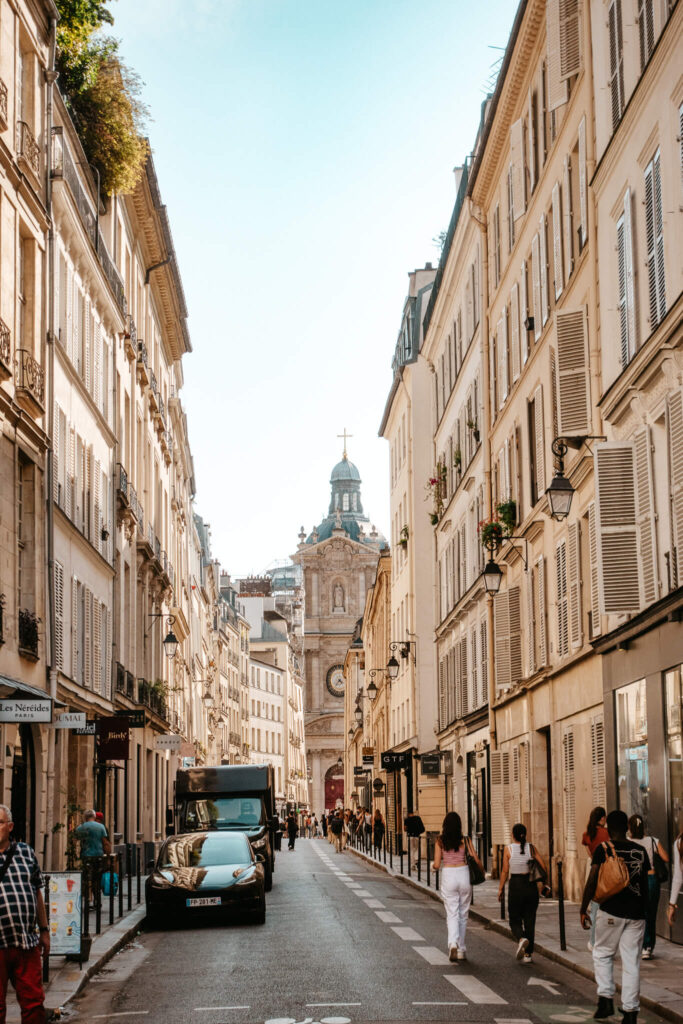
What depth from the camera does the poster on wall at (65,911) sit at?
14.9m

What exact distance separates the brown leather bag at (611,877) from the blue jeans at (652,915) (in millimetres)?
3036

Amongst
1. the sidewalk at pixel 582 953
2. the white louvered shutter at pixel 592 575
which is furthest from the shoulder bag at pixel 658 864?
the white louvered shutter at pixel 592 575

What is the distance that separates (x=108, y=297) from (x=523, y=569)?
1065cm

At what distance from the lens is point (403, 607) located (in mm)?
Answer: 54094

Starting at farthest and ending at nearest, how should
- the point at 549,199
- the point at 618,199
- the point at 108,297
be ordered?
the point at 108,297
the point at 549,199
the point at 618,199

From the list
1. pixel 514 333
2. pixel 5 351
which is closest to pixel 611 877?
pixel 5 351

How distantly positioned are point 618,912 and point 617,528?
7.39 m

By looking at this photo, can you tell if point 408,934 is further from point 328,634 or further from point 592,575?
point 328,634

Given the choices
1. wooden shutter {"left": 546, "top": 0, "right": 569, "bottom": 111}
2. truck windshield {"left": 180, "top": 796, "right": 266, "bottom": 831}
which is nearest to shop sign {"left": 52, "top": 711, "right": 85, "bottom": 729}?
truck windshield {"left": 180, "top": 796, "right": 266, "bottom": 831}

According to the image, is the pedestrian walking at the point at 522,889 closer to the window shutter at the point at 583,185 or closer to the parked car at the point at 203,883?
the parked car at the point at 203,883

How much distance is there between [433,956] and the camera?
16.6 meters

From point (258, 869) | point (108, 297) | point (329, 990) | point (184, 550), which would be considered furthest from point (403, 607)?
point (329, 990)

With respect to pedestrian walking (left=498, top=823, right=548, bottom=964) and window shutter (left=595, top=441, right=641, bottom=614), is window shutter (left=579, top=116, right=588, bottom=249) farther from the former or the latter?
pedestrian walking (left=498, top=823, right=548, bottom=964)

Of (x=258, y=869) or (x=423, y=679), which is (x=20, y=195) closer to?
(x=258, y=869)
